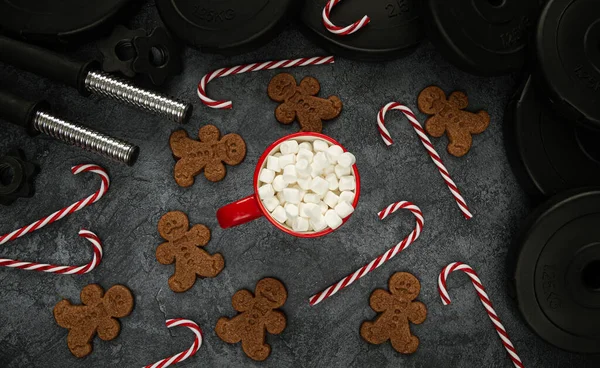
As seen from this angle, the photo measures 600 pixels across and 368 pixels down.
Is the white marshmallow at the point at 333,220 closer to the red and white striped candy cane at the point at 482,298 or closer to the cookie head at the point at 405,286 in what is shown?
the cookie head at the point at 405,286

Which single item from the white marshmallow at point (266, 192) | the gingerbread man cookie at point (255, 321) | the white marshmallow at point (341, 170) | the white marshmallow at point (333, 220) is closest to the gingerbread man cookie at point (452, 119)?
the white marshmallow at point (341, 170)

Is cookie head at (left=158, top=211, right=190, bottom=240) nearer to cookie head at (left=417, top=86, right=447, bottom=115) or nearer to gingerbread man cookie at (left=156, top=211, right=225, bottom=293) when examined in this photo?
gingerbread man cookie at (left=156, top=211, right=225, bottom=293)

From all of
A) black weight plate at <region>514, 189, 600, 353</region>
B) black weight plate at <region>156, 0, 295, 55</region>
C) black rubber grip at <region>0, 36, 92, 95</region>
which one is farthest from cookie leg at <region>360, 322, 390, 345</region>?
black rubber grip at <region>0, 36, 92, 95</region>

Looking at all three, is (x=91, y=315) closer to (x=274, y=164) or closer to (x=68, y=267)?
(x=68, y=267)

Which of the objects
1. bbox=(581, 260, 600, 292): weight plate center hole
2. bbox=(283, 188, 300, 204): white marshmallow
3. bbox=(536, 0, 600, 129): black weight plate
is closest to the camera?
bbox=(283, 188, 300, 204): white marshmallow

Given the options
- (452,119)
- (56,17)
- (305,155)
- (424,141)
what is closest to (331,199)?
(305,155)
